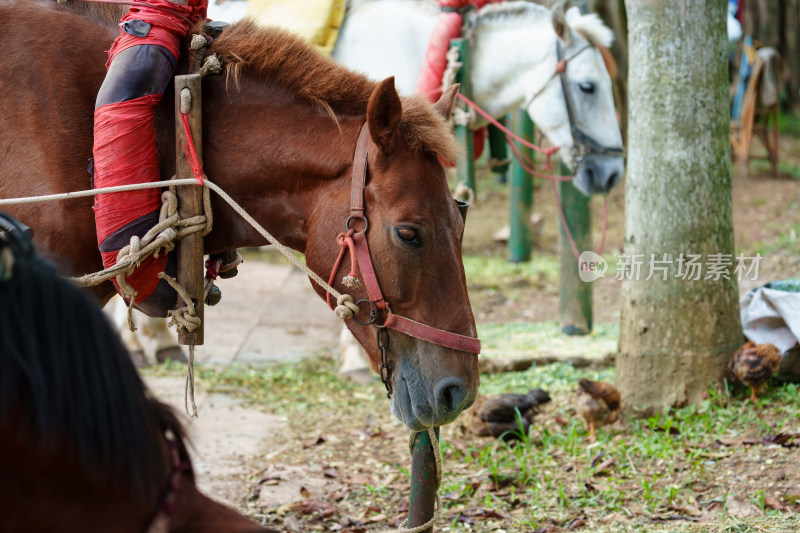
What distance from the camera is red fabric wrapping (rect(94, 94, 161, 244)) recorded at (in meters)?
2.29

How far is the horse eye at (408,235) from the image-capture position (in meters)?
2.24

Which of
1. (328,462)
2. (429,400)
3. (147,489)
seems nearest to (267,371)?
(328,462)

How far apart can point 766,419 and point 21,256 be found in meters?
3.47

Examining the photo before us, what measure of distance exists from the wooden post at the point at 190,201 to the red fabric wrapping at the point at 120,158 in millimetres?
94

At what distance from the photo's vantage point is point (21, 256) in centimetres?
120

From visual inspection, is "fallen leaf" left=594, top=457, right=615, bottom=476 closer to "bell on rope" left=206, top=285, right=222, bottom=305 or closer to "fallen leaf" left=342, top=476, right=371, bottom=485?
"fallen leaf" left=342, top=476, right=371, bottom=485

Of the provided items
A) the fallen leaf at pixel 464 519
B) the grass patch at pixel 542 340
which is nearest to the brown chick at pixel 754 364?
the grass patch at pixel 542 340

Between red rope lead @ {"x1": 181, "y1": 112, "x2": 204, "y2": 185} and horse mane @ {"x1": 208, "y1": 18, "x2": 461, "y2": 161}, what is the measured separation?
22 cm

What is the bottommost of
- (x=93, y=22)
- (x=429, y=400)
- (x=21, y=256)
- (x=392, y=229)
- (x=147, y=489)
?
(x=429, y=400)

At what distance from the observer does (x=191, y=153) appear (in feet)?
7.86

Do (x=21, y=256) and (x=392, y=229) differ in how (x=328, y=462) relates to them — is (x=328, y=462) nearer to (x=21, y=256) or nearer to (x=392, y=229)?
(x=392, y=229)

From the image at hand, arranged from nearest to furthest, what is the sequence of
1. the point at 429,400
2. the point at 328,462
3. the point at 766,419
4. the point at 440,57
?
the point at 429,400 → the point at 766,419 → the point at 328,462 → the point at 440,57

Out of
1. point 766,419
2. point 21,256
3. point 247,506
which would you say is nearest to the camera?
point 21,256

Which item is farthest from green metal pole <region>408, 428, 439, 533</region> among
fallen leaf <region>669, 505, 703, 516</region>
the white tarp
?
the white tarp
